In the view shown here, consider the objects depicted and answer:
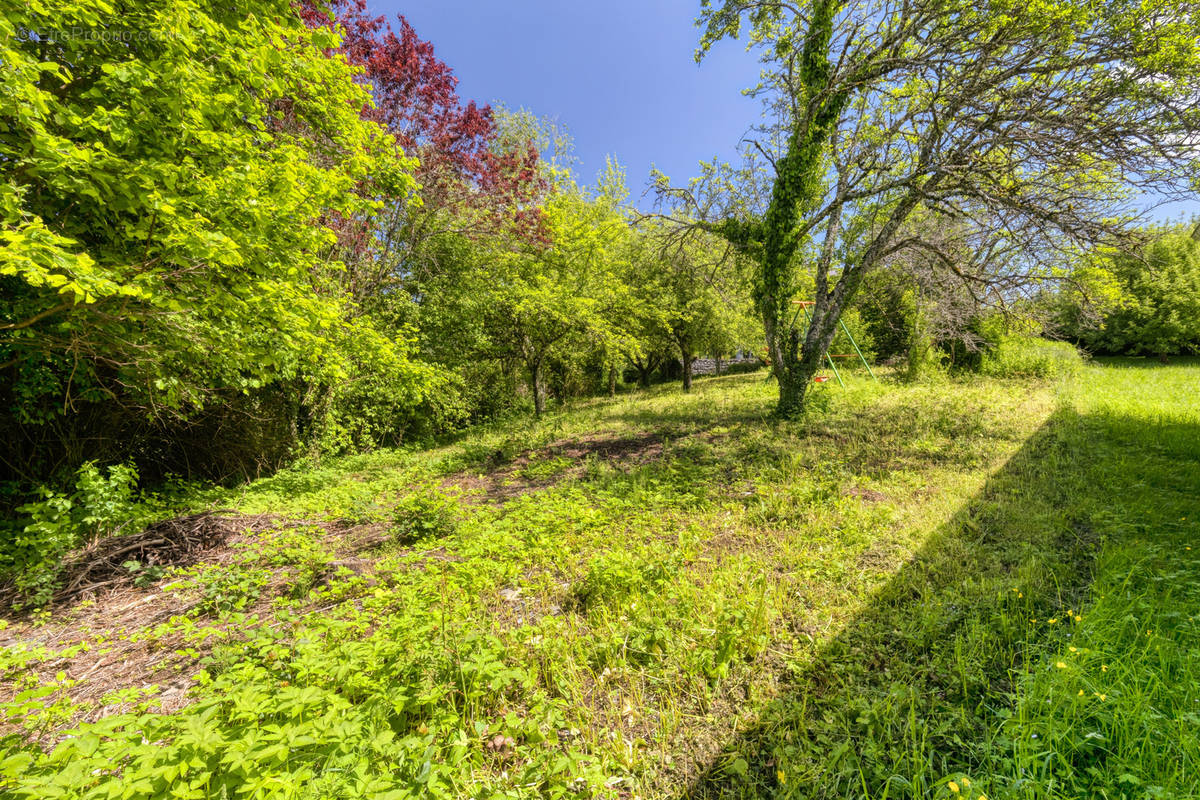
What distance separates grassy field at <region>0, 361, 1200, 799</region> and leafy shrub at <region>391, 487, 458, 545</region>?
3cm

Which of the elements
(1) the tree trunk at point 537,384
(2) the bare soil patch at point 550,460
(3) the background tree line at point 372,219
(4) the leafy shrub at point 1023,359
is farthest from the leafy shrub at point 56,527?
(4) the leafy shrub at point 1023,359

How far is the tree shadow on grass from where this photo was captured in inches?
70.3

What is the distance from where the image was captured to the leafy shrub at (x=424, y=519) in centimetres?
452

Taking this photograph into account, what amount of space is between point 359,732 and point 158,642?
8.73 ft

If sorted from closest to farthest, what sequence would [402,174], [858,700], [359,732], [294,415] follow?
[359,732] < [858,700] < [402,174] < [294,415]

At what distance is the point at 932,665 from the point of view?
7.39 ft

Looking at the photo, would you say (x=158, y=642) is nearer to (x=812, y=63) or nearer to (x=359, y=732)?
(x=359, y=732)

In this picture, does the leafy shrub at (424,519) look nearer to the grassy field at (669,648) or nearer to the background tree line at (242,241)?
the grassy field at (669,648)

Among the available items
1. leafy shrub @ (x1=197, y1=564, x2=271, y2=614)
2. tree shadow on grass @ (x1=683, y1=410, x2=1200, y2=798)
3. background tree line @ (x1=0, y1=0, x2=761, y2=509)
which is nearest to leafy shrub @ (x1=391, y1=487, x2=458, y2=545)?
leafy shrub @ (x1=197, y1=564, x2=271, y2=614)

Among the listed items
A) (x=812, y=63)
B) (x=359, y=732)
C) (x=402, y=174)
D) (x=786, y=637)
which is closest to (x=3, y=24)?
(x=402, y=174)

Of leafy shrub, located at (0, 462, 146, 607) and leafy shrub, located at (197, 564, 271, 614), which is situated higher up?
leafy shrub, located at (0, 462, 146, 607)

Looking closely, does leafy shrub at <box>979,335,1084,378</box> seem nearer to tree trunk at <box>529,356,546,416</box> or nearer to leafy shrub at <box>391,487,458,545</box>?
tree trunk at <box>529,356,546,416</box>

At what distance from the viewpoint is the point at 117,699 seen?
2.23 m

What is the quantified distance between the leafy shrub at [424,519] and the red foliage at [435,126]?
7.37 metres
